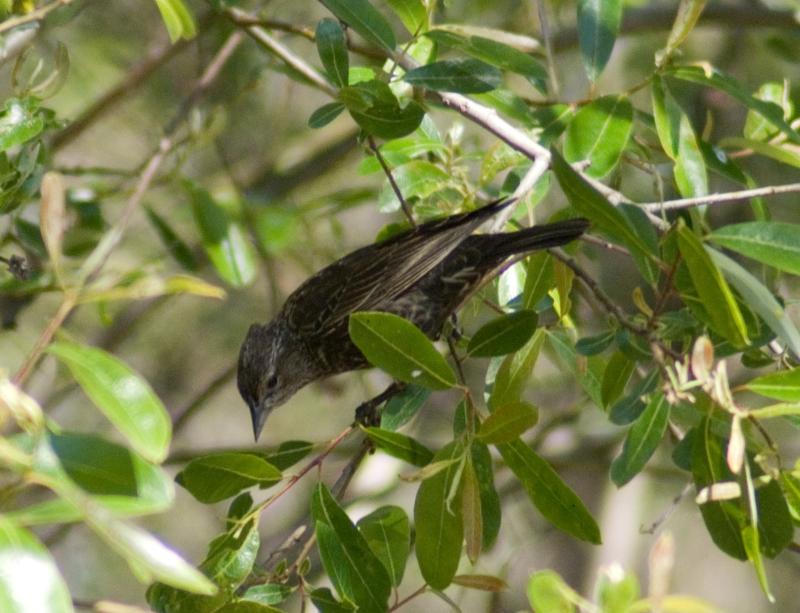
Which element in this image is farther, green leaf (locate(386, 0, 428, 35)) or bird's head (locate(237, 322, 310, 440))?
bird's head (locate(237, 322, 310, 440))

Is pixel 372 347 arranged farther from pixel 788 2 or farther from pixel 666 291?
pixel 788 2

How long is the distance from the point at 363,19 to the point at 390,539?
4.45 ft

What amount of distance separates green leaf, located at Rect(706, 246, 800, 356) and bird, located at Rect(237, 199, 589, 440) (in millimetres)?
1142

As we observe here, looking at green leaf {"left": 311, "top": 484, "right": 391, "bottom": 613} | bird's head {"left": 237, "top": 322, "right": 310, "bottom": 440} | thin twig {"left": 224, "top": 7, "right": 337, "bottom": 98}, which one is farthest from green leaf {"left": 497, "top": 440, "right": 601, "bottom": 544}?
bird's head {"left": 237, "top": 322, "right": 310, "bottom": 440}

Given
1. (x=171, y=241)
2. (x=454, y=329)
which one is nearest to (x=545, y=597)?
(x=454, y=329)

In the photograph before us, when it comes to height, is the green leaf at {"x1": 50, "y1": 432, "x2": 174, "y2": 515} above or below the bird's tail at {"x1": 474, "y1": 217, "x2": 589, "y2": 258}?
above

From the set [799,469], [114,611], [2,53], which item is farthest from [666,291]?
[2,53]

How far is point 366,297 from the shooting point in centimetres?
446

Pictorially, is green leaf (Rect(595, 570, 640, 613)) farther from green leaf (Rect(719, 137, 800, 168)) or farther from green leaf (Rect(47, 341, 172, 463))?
green leaf (Rect(719, 137, 800, 168))

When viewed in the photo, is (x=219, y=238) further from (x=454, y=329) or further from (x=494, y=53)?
(x=494, y=53)

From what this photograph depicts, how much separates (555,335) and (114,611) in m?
1.68

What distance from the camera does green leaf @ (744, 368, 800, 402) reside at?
237cm

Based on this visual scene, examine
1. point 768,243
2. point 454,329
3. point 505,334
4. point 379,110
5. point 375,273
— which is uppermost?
point 379,110

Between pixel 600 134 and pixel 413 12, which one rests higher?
pixel 413 12
